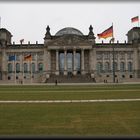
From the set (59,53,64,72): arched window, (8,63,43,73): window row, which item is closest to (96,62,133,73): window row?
(59,53,64,72): arched window

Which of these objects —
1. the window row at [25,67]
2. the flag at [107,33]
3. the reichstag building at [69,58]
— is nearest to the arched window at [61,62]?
the reichstag building at [69,58]

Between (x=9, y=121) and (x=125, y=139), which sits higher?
(x=125, y=139)

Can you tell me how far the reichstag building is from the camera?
114m

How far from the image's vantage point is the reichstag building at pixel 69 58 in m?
114

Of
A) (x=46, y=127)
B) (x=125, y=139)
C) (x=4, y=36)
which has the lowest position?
(x=46, y=127)

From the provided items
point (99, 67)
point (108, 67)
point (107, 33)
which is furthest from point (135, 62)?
point (107, 33)

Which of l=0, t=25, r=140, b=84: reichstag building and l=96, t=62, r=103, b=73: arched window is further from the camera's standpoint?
l=96, t=62, r=103, b=73: arched window

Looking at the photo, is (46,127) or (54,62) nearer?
(46,127)

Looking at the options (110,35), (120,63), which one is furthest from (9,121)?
(120,63)

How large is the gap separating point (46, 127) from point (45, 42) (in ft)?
354

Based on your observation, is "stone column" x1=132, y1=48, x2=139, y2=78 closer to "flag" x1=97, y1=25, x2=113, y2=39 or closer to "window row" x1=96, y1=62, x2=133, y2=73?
"window row" x1=96, y1=62, x2=133, y2=73

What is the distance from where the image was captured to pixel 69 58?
118 meters

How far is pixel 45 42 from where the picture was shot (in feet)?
388

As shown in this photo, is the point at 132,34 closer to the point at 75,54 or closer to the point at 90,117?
the point at 75,54
